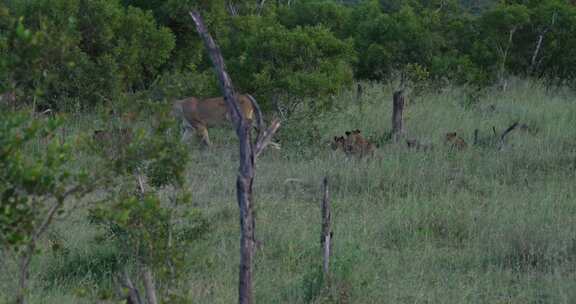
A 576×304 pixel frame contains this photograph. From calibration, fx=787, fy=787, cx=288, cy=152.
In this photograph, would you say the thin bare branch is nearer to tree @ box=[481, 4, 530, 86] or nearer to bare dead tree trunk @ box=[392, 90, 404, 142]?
bare dead tree trunk @ box=[392, 90, 404, 142]

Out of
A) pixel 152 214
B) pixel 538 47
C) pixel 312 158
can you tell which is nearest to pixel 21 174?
pixel 152 214

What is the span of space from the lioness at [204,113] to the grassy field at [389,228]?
0.42 meters

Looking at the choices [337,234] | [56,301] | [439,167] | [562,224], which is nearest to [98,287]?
[56,301]

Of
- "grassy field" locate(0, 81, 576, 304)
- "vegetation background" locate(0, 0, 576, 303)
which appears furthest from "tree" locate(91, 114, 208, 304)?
"grassy field" locate(0, 81, 576, 304)

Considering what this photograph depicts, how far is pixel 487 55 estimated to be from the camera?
55.5 feet

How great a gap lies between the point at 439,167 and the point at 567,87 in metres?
8.41

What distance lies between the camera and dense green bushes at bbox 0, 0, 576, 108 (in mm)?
12094

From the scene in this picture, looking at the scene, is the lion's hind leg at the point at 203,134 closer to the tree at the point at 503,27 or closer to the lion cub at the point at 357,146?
the lion cub at the point at 357,146

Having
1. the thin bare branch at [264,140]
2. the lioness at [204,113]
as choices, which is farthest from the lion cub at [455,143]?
the thin bare branch at [264,140]

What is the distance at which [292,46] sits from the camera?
1188 centimetres

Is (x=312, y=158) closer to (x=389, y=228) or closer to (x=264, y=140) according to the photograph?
(x=389, y=228)

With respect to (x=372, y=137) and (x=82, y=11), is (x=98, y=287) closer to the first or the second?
(x=372, y=137)

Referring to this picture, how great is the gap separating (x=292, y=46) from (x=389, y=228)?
5211 millimetres

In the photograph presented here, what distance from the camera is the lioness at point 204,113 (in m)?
12.0
